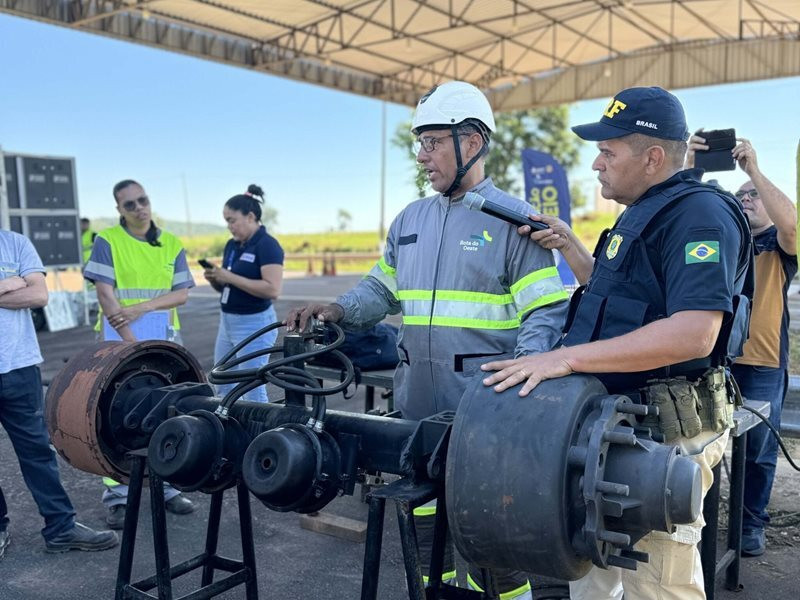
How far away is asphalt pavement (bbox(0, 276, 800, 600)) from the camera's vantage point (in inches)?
138

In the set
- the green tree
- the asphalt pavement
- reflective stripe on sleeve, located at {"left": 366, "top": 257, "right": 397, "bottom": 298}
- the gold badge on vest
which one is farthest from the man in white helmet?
the green tree

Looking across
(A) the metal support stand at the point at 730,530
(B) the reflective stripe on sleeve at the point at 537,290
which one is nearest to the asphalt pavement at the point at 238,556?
(A) the metal support stand at the point at 730,530

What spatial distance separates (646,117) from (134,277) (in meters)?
3.45

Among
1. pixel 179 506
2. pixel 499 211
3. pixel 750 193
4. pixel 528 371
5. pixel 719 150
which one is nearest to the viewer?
pixel 528 371

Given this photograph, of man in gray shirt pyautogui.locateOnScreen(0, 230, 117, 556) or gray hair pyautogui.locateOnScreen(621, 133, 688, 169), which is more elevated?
gray hair pyautogui.locateOnScreen(621, 133, 688, 169)

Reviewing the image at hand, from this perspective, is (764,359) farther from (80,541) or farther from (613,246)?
(80,541)

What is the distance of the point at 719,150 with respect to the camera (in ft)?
11.9

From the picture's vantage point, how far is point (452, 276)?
2678 millimetres

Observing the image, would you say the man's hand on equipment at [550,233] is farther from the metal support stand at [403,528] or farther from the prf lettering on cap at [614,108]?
the metal support stand at [403,528]

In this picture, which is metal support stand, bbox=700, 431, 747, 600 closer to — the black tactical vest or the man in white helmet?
the man in white helmet

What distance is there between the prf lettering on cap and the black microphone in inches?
17.5

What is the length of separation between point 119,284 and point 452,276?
2.74m

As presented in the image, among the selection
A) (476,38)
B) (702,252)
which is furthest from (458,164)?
(476,38)

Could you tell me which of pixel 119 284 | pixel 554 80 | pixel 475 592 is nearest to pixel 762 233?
pixel 475 592
